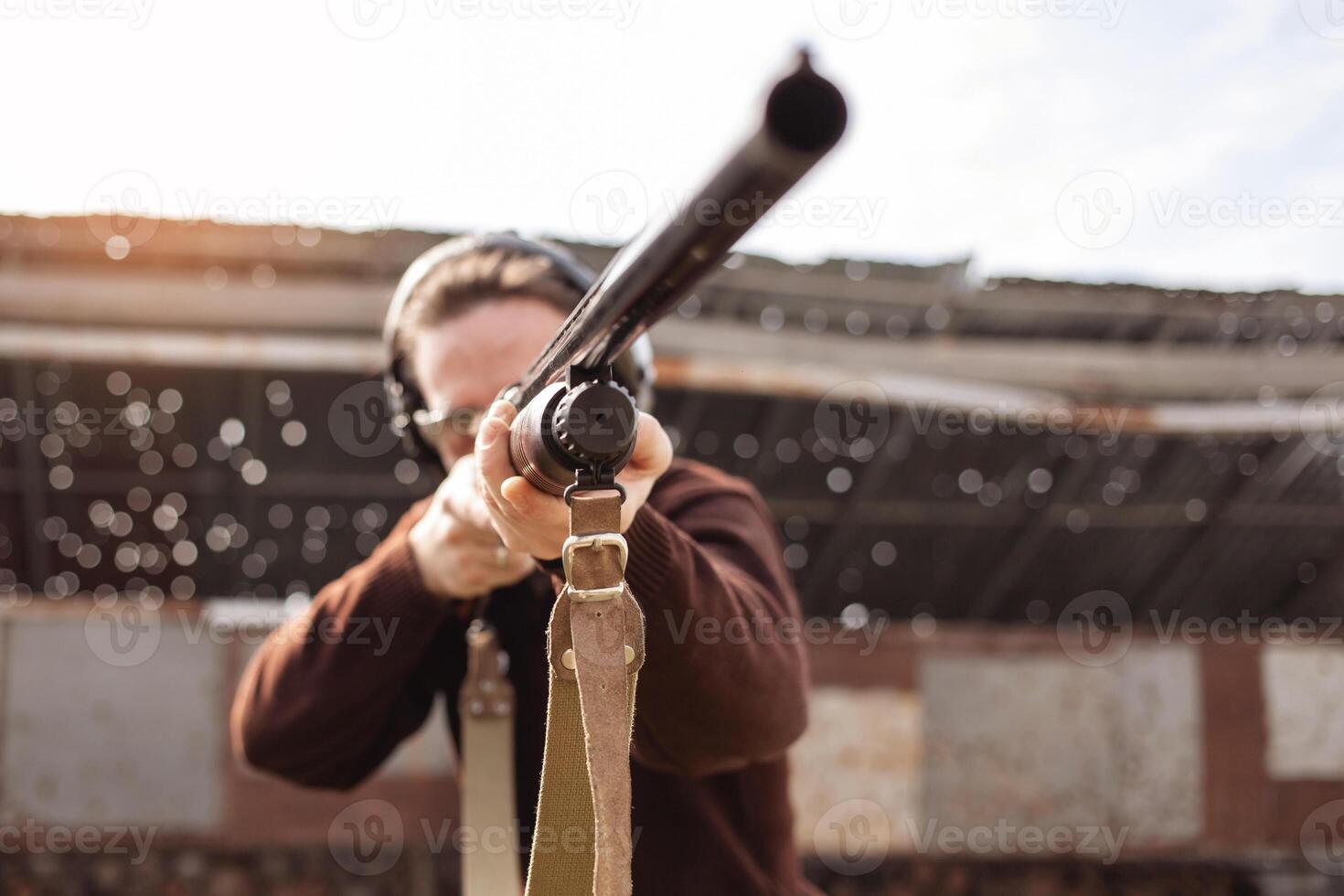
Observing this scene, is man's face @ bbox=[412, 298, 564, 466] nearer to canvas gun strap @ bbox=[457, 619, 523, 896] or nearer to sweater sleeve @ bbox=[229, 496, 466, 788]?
sweater sleeve @ bbox=[229, 496, 466, 788]

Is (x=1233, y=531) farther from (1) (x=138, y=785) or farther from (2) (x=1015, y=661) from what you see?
(1) (x=138, y=785)

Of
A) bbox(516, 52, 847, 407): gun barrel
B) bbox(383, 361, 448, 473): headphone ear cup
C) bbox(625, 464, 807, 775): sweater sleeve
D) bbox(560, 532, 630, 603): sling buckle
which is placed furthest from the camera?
bbox(383, 361, 448, 473): headphone ear cup

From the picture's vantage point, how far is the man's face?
175cm

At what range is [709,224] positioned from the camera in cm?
85

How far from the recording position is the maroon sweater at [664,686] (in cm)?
131

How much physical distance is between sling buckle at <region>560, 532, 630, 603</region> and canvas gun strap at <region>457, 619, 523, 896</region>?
0.82 metres

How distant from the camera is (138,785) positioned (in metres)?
4.38

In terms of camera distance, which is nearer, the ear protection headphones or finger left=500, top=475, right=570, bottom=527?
finger left=500, top=475, right=570, bottom=527

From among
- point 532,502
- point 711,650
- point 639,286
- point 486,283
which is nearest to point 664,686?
point 711,650

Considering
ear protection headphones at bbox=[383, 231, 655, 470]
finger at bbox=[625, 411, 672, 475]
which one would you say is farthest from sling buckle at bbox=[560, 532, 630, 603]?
ear protection headphones at bbox=[383, 231, 655, 470]

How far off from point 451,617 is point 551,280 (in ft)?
2.13

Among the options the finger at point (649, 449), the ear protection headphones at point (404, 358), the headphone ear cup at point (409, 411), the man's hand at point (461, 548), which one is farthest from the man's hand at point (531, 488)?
the headphone ear cup at point (409, 411)

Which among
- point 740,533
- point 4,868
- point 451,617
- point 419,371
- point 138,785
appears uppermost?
point 419,371

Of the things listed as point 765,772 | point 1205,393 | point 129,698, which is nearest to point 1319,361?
point 1205,393
